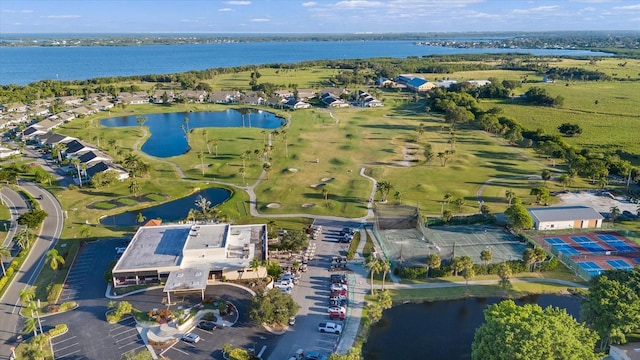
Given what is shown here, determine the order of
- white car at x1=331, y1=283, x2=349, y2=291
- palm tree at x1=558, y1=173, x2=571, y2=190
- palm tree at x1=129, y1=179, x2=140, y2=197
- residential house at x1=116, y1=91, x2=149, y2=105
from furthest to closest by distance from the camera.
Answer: residential house at x1=116, y1=91, x2=149, y2=105
palm tree at x1=558, y1=173, x2=571, y2=190
palm tree at x1=129, y1=179, x2=140, y2=197
white car at x1=331, y1=283, x2=349, y2=291

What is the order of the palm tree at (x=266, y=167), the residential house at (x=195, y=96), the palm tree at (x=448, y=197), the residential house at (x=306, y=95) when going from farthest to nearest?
the residential house at (x=195, y=96) < the residential house at (x=306, y=95) < the palm tree at (x=266, y=167) < the palm tree at (x=448, y=197)

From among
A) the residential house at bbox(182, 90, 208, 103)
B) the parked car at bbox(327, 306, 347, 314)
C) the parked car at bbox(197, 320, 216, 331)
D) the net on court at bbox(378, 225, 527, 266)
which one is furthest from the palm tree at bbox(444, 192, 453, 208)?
the residential house at bbox(182, 90, 208, 103)

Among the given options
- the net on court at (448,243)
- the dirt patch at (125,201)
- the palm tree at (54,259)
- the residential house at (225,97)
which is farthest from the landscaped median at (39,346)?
the residential house at (225,97)

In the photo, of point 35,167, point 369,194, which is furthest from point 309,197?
point 35,167

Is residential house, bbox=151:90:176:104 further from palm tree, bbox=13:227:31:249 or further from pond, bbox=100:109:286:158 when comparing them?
palm tree, bbox=13:227:31:249

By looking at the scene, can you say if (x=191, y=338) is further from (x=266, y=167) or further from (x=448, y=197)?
(x=266, y=167)

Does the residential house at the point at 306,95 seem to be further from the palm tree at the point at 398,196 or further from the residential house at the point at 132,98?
the palm tree at the point at 398,196

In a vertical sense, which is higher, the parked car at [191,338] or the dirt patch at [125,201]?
the dirt patch at [125,201]
